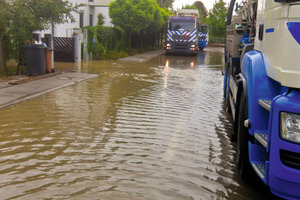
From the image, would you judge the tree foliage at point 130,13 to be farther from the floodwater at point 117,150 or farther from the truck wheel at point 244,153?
the truck wheel at point 244,153

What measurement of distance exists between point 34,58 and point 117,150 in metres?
8.49

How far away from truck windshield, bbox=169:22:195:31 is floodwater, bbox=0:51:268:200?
22.0 metres

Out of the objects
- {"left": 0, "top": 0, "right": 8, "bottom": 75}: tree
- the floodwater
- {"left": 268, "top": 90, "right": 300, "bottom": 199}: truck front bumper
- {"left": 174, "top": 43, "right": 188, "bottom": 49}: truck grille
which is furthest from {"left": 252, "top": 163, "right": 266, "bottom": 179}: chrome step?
{"left": 174, "top": 43, "right": 188, "bottom": 49}: truck grille

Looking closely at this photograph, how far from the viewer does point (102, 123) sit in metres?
6.71

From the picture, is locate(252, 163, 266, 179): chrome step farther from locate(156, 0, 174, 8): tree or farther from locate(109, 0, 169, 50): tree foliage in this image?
locate(156, 0, 174, 8): tree

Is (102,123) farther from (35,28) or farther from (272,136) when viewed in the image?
(35,28)

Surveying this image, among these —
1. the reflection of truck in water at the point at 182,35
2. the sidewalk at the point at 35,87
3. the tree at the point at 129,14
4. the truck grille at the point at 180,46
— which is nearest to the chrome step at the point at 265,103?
the sidewalk at the point at 35,87

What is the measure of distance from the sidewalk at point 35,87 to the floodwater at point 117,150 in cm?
43

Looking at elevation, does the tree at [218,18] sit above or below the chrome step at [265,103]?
above

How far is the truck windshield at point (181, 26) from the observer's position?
100ft

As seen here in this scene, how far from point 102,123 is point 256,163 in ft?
12.1

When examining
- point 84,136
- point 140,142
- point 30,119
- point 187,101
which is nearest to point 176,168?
point 140,142

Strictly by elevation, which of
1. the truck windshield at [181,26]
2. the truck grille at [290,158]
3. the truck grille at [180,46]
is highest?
the truck windshield at [181,26]

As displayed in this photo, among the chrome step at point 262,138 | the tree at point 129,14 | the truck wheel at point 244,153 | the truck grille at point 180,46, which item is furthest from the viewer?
the truck grille at point 180,46
